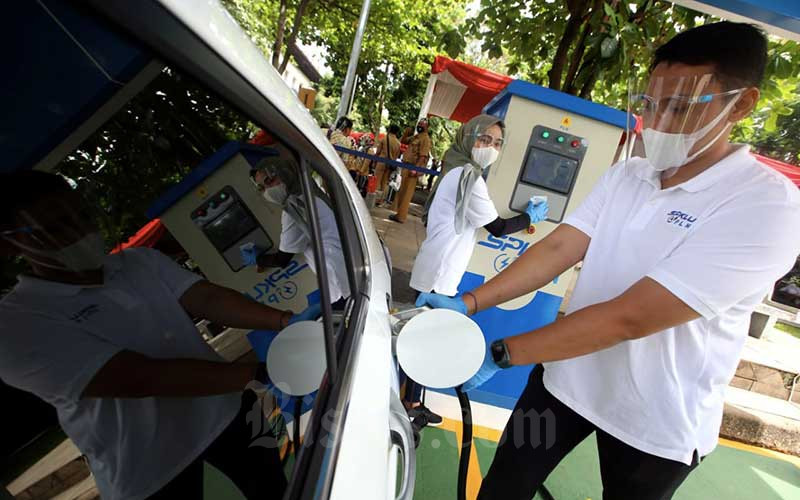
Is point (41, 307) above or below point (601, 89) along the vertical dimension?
below

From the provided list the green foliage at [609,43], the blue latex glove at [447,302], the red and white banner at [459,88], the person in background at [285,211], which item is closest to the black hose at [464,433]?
the blue latex glove at [447,302]

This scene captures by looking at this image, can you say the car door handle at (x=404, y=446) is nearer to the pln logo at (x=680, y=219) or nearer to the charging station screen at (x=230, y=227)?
the charging station screen at (x=230, y=227)

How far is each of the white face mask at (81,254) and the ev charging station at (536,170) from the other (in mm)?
2657

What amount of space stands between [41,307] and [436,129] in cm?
2468

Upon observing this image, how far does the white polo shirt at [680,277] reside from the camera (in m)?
0.94

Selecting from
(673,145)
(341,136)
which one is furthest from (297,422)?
(341,136)

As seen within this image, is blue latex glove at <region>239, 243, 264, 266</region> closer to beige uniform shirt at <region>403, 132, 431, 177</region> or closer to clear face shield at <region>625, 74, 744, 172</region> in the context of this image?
clear face shield at <region>625, 74, 744, 172</region>

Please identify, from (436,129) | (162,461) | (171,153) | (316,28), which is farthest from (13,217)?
(436,129)

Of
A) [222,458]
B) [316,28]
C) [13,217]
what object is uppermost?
[316,28]

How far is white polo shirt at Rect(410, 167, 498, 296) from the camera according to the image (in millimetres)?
2615

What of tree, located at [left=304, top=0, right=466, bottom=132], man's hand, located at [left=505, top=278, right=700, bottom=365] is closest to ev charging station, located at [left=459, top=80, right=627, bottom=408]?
man's hand, located at [left=505, top=278, right=700, bottom=365]

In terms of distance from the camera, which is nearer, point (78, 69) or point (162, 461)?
point (78, 69)

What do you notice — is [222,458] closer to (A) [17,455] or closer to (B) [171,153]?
(A) [17,455]

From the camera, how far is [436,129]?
2397 centimetres
